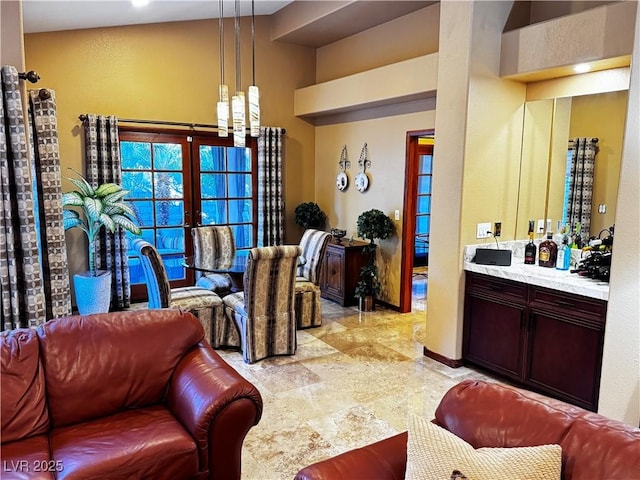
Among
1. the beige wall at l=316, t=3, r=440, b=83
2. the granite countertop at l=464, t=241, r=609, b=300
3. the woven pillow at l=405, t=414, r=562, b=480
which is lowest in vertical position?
the woven pillow at l=405, t=414, r=562, b=480

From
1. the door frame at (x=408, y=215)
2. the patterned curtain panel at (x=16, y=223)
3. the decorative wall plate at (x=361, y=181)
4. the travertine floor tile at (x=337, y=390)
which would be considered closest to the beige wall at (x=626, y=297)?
the travertine floor tile at (x=337, y=390)

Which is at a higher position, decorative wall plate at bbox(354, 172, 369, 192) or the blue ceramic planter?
decorative wall plate at bbox(354, 172, 369, 192)

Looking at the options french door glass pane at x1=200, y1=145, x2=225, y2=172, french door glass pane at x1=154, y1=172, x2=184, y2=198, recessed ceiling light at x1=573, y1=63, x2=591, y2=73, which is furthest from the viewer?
french door glass pane at x1=200, y1=145, x2=225, y2=172

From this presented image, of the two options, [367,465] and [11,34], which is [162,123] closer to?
[11,34]

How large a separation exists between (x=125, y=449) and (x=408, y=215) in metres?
4.13

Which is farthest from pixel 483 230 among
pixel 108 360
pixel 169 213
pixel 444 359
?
pixel 169 213

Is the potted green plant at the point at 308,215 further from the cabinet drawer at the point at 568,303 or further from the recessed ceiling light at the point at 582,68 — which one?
the recessed ceiling light at the point at 582,68

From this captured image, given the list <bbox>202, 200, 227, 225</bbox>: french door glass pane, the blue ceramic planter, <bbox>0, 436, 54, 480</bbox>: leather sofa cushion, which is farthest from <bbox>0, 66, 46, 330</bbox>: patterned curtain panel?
<bbox>202, 200, 227, 225</bbox>: french door glass pane

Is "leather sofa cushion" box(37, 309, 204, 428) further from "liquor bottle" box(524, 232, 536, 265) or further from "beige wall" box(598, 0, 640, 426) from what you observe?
"liquor bottle" box(524, 232, 536, 265)

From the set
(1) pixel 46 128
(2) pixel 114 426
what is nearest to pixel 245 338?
(2) pixel 114 426

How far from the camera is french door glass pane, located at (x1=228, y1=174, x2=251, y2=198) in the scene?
258 inches

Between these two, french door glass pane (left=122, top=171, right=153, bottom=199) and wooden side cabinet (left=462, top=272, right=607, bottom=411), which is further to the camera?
french door glass pane (left=122, top=171, right=153, bottom=199)

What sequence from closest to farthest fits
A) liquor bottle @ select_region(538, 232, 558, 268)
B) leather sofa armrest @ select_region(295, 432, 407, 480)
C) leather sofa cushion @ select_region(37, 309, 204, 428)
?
1. leather sofa armrest @ select_region(295, 432, 407, 480)
2. leather sofa cushion @ select_region(37, 309, 204, 428)
3. liquor bottle @ select_region(538, 232, 558, 268)

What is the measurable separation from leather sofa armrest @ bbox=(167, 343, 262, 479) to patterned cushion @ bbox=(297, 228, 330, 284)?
2.90 metres
